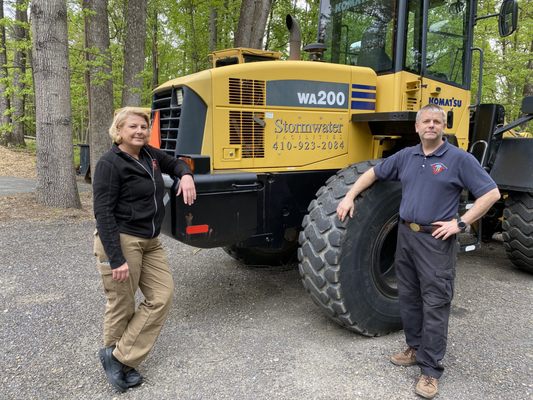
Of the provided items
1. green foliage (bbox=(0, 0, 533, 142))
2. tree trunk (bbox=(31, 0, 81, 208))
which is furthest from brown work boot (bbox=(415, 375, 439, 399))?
green foliage (bbox=(0, 0, 533, 142))

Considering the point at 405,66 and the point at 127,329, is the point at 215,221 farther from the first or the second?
the point at 405,66

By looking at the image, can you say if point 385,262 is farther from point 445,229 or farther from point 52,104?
point 52,104

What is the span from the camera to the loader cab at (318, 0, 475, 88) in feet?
12.8

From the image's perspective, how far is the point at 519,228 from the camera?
4.73 m

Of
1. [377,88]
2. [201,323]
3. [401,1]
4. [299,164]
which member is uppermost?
[401,1]

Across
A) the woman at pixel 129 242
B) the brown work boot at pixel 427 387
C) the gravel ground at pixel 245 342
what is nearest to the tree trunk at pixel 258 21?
the gravel ground at pixel 245 342

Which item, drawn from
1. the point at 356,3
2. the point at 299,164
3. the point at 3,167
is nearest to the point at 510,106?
the point at 356,3

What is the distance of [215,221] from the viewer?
3.26 meters

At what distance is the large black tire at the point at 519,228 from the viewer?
468 cm

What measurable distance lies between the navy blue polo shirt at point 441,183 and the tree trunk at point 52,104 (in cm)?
625

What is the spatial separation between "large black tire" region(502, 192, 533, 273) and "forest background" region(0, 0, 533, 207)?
656 cm

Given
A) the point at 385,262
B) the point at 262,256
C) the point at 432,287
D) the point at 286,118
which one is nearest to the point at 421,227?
the point at 432,287

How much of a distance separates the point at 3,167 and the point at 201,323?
13194mm

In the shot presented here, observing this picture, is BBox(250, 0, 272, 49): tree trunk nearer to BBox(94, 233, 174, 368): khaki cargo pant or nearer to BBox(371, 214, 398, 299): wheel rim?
BBox(371, 214, 398, 299): wheel rim
